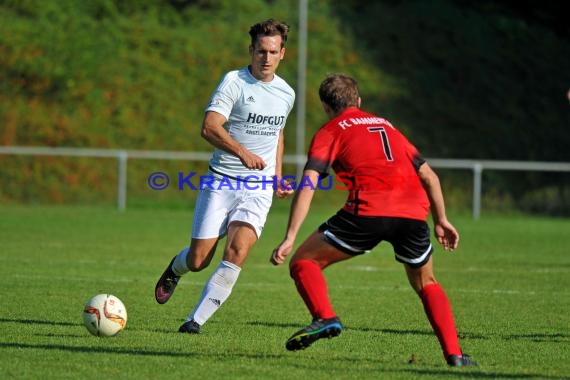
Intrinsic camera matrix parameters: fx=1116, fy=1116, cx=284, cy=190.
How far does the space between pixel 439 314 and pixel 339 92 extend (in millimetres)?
1451

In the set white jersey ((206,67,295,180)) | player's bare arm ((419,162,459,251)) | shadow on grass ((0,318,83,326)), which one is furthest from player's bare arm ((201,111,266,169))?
shadow on grass ((0,318,83,326))

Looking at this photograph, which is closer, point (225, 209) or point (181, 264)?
point (225, 209)

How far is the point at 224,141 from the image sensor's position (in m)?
8.04

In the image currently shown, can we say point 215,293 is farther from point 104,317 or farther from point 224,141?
point 224,141

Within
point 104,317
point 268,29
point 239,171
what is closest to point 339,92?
point 268,29

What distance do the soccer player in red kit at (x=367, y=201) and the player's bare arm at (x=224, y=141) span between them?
134cm

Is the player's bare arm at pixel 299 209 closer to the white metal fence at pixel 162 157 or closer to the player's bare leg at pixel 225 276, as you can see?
the player's bare leg at pixel 225 276

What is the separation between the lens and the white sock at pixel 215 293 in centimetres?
817

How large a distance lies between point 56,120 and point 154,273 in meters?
15.9

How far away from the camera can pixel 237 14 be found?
30641mm

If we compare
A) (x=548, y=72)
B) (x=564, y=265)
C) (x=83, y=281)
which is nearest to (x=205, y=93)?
(x=548, y=72)

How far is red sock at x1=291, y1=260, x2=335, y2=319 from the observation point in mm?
6516

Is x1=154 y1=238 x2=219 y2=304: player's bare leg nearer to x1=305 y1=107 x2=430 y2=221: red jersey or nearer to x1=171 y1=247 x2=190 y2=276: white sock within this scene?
x1=171 y1=247 x2=190 y2=276: white sock

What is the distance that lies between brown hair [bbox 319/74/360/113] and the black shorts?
0.64m
